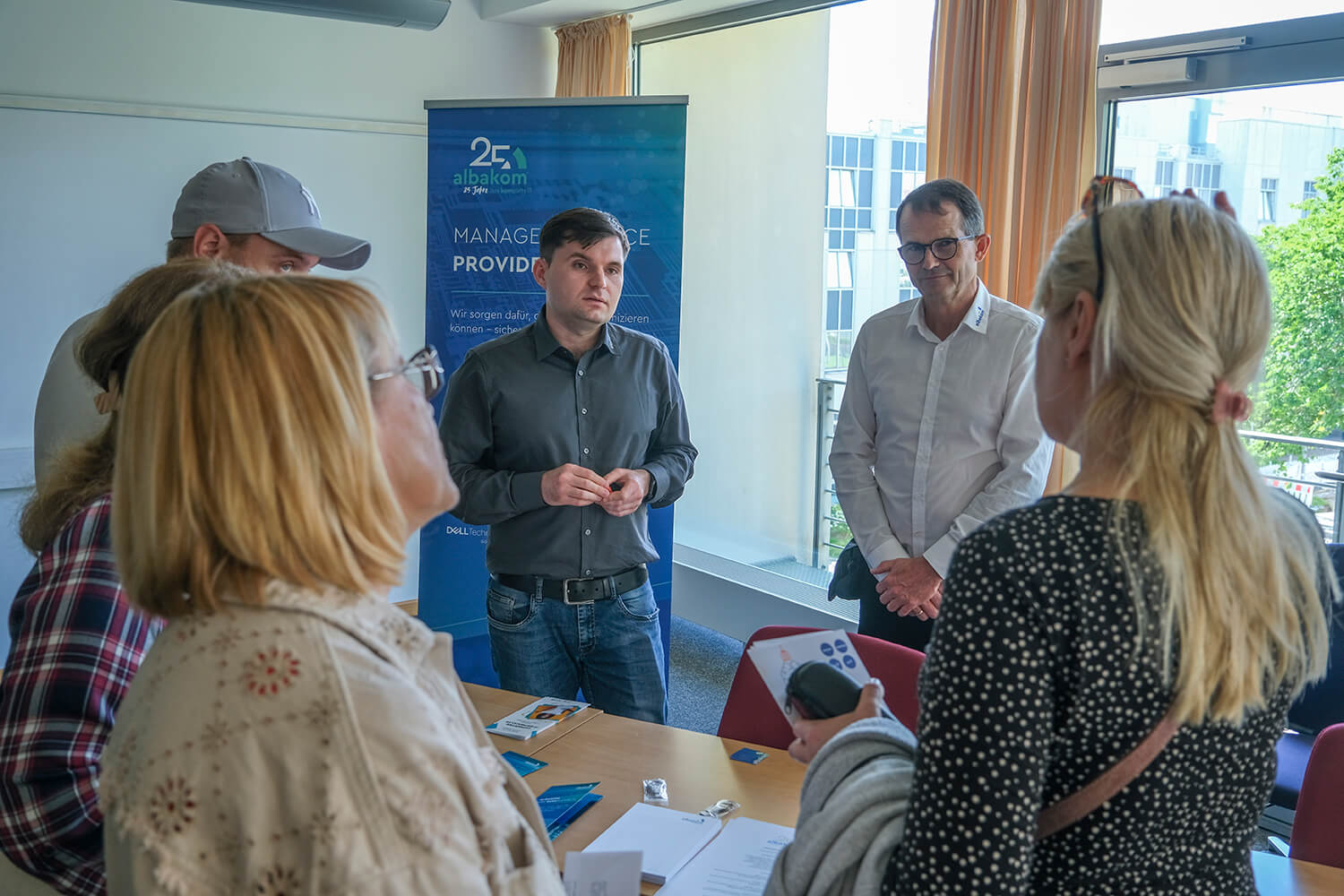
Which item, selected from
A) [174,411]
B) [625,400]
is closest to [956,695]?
[174,411]

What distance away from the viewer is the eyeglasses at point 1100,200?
1.05 metres

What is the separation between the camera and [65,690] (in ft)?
3.79

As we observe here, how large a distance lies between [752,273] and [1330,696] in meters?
3.34

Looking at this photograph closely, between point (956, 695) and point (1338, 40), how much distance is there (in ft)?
10.0

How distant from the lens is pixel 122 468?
3.08 ft

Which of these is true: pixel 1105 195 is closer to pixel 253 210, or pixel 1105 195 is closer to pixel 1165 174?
pixel 253 210

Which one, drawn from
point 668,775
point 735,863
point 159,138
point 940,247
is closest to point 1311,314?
point 940,247

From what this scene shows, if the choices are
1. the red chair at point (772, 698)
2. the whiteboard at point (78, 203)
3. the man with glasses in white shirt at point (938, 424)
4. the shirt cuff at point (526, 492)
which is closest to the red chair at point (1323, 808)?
the red chair at point (772, 698)

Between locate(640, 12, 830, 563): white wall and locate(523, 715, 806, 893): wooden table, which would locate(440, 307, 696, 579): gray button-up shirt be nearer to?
locate(523, 715, 806, 893): wooden table

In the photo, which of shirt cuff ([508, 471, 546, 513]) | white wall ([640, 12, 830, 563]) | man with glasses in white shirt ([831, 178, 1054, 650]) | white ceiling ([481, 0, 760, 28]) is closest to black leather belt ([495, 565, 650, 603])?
shirt cuff ([508, 471, 546, 513])

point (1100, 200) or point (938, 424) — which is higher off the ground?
point (1100, 200)

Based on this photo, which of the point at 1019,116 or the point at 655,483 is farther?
the point at 1019,116

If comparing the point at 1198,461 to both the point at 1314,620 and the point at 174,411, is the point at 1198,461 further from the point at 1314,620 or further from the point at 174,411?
the point at 174,411

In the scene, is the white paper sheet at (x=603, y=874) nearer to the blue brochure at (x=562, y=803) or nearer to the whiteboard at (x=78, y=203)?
the blue brochure at (x=562, y=803)
